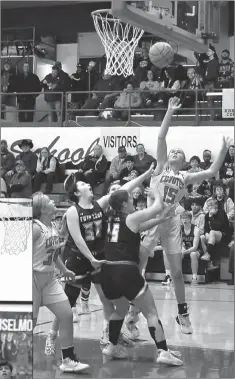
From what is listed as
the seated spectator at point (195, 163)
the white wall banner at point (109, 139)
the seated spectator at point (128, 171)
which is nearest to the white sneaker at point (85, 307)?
the seated spectator at point (128, 171)

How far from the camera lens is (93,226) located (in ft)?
26.0

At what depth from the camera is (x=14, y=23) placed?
2419cm

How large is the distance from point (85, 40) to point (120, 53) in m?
11.3

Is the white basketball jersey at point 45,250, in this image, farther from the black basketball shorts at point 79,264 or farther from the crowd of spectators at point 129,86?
the crowd of spectators at point 129,86

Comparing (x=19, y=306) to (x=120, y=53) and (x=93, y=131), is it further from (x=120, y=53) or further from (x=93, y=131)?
(x=93, y=131)

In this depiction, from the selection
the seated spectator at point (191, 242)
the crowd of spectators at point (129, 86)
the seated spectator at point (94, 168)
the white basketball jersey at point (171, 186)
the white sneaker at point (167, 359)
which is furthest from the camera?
the crowd of spectators at point (129, 86)

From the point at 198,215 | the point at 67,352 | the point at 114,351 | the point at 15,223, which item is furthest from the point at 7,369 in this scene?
the point at 198,215

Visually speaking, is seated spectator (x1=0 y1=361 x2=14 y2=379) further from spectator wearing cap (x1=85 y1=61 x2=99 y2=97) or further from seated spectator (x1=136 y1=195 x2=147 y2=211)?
spectator wearing cap (x1=85 y1=61 x2=99 y2=97)

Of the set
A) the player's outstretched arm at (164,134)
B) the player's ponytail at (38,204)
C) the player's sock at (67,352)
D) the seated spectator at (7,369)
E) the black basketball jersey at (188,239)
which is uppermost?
the player's outstretched arm at (164,134)

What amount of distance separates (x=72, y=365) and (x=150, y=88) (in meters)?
11.6

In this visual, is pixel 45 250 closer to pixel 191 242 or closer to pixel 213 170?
pixel 213 170

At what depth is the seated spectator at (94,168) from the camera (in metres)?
16.6

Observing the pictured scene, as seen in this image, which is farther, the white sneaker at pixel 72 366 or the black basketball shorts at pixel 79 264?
the black basketball shorts at pixel 79 264

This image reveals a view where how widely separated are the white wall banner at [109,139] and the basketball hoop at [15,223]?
1047cm
